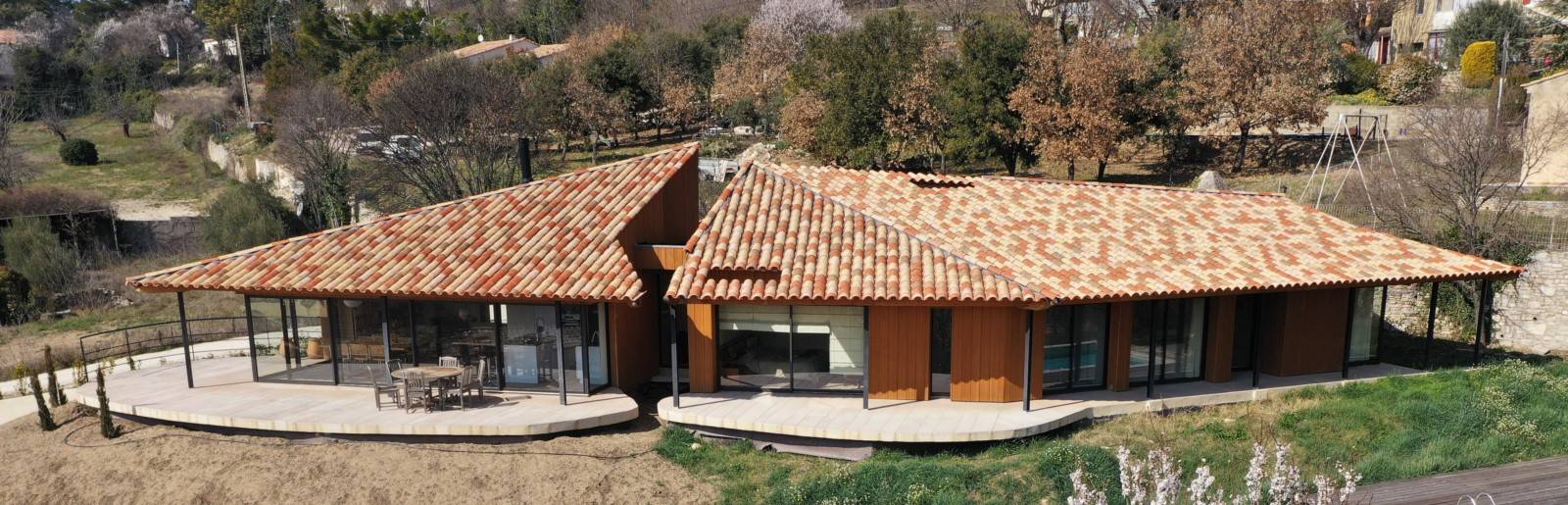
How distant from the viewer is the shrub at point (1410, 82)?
126 ft

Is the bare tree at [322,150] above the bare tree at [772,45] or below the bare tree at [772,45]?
below

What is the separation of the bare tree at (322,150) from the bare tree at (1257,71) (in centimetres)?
3297

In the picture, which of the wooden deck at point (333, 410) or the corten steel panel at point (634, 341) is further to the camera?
the corten steel panel at point (634, 341)

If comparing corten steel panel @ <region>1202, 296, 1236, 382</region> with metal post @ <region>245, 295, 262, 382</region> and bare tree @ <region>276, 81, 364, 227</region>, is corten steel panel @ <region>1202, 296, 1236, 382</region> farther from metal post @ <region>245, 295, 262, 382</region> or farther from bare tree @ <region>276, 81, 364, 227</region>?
bare tree @ <region>276, 81, 364, 227</region>

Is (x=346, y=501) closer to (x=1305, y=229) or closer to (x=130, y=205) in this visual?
(x=1305, y=229)

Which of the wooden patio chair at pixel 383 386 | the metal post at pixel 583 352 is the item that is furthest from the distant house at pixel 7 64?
the metal post at pixel 583 352

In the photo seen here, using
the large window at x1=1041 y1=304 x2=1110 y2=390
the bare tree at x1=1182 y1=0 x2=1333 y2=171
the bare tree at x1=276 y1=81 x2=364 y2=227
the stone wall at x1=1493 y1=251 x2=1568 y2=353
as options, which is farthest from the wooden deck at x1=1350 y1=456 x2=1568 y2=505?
the bare tree at x1=276 y1=81 x2=364 y2=227

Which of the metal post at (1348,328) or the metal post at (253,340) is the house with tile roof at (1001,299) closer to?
the metal post at (1348,328)

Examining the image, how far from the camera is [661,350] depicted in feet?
58.2

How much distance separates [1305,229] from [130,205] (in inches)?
1958

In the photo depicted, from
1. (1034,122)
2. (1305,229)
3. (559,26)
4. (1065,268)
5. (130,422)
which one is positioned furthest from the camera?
(559,26)

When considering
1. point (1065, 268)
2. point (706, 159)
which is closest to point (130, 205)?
point (706, 159)

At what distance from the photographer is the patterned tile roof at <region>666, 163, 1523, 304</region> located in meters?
14.5

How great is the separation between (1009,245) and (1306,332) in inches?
228
